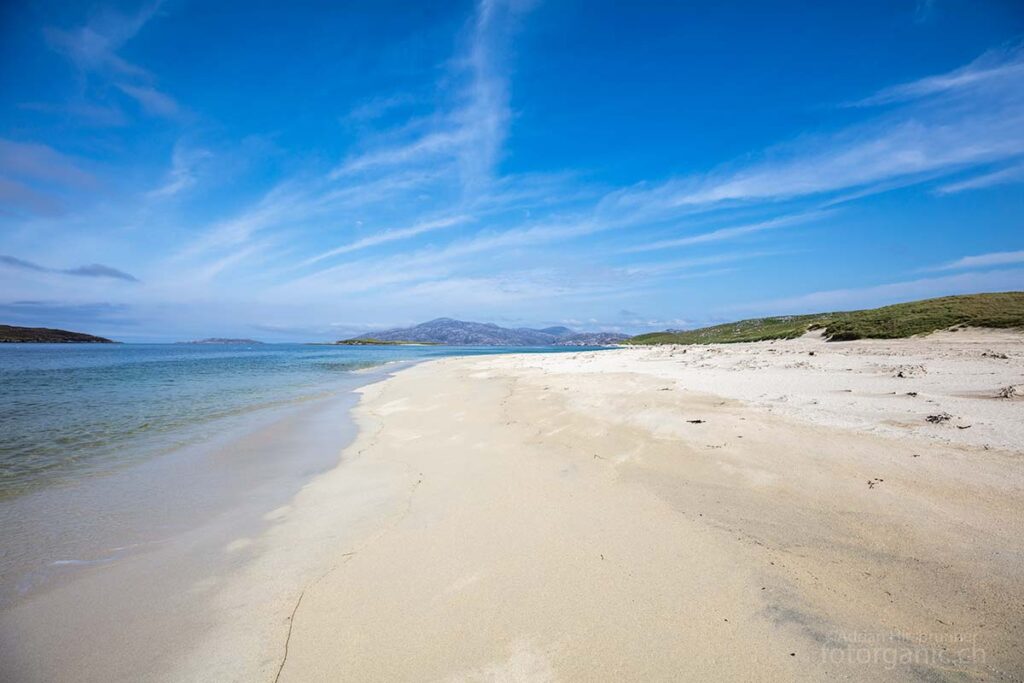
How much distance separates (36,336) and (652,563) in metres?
225

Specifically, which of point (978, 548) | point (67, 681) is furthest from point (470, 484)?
point (978, 548)

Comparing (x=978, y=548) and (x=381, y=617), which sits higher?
(x=978, y=548)

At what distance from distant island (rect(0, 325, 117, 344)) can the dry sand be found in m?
208

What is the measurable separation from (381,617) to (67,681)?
2.22 meters

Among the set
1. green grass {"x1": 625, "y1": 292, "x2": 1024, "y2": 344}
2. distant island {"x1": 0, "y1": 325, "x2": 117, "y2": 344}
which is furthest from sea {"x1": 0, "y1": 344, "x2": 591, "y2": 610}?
distant island {"x1": 0, "y1": 325, "x2": 117, "y2": 344}

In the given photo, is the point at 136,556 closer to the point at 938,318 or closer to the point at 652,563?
the point at 652,563

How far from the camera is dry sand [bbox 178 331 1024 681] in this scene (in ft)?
9.46

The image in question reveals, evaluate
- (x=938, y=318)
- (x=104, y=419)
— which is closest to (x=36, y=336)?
(x=104, y=419)

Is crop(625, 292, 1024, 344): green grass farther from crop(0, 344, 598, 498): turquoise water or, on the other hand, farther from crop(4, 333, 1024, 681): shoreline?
crop(0, 344, 598, 498): turquoise water

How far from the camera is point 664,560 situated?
13.3 ft

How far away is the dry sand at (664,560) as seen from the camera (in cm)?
288

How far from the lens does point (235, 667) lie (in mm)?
3014

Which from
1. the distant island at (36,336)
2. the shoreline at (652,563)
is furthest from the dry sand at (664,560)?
the distant island at (36,336)

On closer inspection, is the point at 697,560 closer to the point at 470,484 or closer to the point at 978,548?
the point at 978,548
